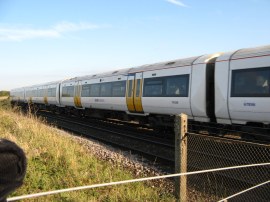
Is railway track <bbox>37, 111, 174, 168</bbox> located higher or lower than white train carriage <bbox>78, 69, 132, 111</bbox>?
lower

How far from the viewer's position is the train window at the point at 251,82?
10016mm

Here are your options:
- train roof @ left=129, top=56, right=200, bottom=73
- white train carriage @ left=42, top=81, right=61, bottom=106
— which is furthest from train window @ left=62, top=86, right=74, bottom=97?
train roof @ left=129, top=56, right=200, bottom=73

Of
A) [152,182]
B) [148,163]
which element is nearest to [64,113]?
[148,163]

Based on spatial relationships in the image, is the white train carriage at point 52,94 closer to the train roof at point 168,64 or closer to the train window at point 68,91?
the train window at point 68,91

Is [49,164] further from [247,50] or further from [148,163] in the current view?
[247,50]

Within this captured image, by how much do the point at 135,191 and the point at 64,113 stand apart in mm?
27279

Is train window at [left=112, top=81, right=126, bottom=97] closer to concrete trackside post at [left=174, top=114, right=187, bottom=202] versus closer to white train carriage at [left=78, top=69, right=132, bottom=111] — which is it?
white train carriage at [left=78, top=69, right=132, bottom=111]

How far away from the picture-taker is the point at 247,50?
10797 millimetres

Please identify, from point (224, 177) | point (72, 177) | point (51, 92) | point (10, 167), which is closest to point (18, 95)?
point (51, 92)

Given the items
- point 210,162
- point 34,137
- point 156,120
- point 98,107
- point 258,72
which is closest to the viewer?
point 210,162

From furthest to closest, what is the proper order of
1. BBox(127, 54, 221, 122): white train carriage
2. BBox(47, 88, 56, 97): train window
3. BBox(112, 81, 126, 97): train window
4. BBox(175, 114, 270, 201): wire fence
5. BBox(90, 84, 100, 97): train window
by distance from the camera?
BBox(47, 88, 56, 97): train window, BBox(90, 84, 100, 97): train window, BBox(112, 81, 126, 97): train window, BBox(127, 54, 221, 122): white train carriage, BBox(175, 114, 270, 201): wire fence

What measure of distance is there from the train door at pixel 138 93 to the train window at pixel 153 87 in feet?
1.52

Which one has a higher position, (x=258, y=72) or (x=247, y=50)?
(x=247, y=50)

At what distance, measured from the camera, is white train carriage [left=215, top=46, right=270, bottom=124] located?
33.0 ft
